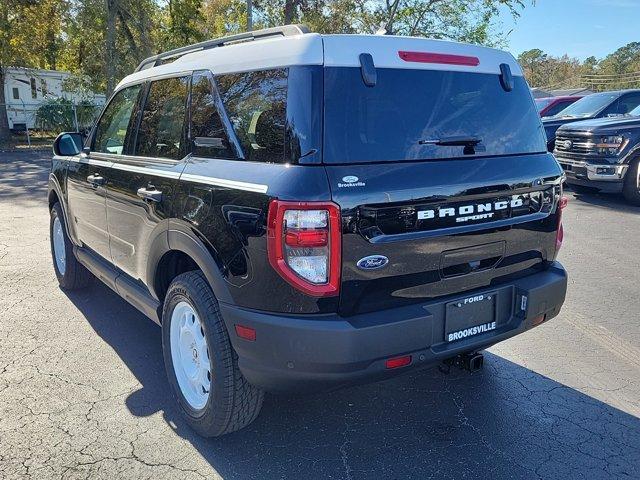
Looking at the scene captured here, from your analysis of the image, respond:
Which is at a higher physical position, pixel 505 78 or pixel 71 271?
pixel 505 78

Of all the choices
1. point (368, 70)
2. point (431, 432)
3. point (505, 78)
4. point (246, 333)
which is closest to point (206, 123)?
Answer: point (368, 70)

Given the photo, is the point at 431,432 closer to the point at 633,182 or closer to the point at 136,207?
the point at 136,207

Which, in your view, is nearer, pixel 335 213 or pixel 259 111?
pixel 335 213

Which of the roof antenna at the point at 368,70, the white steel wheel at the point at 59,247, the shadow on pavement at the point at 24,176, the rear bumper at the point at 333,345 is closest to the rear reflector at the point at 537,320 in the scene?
the rear bumper at the point at 333,345

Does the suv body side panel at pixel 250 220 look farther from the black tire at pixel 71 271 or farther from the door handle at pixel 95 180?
the black tire at pixel 71 271

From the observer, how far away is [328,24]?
23.5m

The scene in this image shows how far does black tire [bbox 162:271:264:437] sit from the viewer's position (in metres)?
2.75

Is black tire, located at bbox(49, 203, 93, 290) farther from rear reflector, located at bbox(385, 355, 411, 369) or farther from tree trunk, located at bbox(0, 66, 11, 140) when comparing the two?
tree trunk, located at bbox(0, 66, 11, 140)

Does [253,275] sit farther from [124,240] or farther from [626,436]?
[626,436]

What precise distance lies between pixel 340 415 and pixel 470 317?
1.03m

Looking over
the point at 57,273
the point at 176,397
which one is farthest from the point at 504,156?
the point at 57,273

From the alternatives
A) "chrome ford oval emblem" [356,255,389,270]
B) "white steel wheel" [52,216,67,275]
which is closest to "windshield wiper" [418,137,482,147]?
"chrome ford oval emblem" [356,255,389,270]

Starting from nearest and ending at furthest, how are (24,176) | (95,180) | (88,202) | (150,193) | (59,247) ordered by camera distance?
(150,193) → (95,180) → (88,202) → (59,247) → (24,176)

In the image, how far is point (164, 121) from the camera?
352 centimetres
